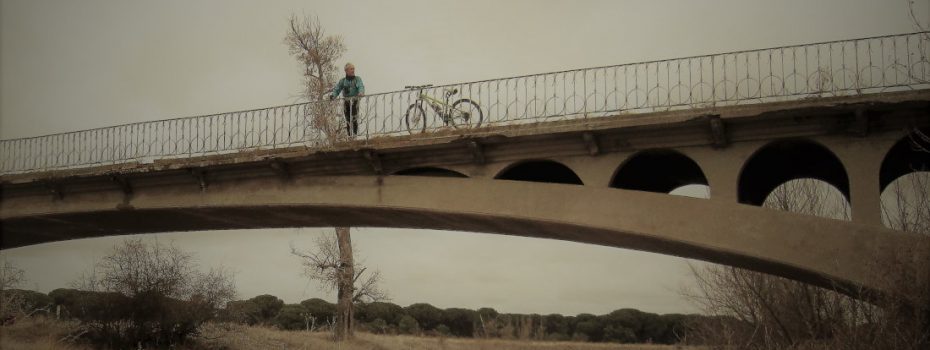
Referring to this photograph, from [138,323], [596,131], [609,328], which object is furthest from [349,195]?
[609,328]

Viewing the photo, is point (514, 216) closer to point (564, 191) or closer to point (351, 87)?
point (564, 191)

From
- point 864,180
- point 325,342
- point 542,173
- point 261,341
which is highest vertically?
point 542,173

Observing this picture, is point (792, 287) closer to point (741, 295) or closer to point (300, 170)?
point (741, 295)

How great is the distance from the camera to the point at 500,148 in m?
19.4

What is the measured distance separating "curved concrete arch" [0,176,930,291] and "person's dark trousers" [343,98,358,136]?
1.24 meters

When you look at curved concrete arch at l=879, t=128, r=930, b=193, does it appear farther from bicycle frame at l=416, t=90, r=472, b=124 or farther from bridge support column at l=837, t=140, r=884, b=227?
bicycle frame at l=416, t=90, r=472, b=124

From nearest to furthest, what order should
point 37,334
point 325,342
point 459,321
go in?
point 37,334 < point 325,342 < point 459,321

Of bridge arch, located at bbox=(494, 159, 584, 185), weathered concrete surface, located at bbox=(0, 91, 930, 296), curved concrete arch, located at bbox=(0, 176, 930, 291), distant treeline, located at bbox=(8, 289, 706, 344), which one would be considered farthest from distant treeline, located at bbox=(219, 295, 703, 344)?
bridge arch, located at bbox=(494, 159, 584, 185)

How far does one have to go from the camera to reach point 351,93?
875 inches

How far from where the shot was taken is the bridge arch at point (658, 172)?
62.5 feet

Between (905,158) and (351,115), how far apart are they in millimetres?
11946

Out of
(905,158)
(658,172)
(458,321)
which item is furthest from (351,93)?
(458,321)

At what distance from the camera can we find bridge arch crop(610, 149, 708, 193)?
19047 mm

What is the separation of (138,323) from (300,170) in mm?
6820
